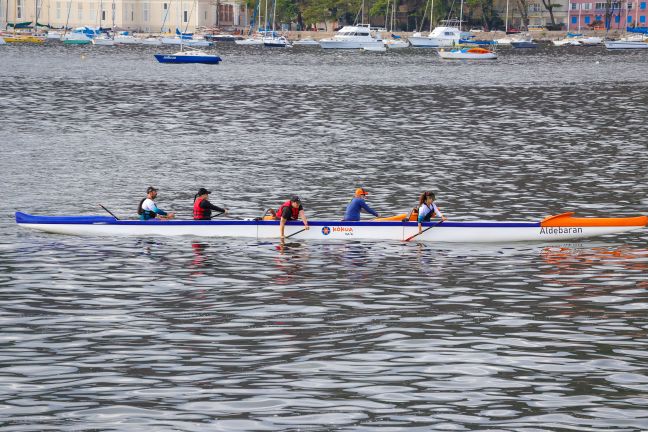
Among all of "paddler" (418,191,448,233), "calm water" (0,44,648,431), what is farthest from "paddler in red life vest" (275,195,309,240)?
"paddler" (418,191,448,233)

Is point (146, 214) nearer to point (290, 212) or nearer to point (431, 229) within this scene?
point (290, 212)

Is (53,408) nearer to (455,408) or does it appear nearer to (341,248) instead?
(455,408)

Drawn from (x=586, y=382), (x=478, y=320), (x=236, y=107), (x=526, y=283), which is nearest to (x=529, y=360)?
(x=586, y=382)

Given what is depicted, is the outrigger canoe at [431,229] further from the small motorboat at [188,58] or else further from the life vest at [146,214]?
the small motorboat at [188,58]

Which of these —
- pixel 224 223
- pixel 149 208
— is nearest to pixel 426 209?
pixel 224 223

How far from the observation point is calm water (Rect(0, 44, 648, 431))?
73.7 feet

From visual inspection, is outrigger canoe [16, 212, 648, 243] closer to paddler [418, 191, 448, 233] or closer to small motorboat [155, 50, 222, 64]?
paddler [418, 191, 448, 233]

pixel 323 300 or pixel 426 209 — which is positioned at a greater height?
pixel 426 209

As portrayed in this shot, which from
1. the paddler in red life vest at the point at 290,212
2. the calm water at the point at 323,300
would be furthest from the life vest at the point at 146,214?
the paddler in red life vest at the point at 290,212

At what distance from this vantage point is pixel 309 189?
54875 mm

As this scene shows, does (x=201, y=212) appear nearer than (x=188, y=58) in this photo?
Yes

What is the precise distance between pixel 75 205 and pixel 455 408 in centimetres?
3048

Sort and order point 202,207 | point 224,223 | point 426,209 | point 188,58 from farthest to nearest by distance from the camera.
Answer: point 188,58 → point 202,207 → point 224,223 → point 426,209

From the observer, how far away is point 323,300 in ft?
103
